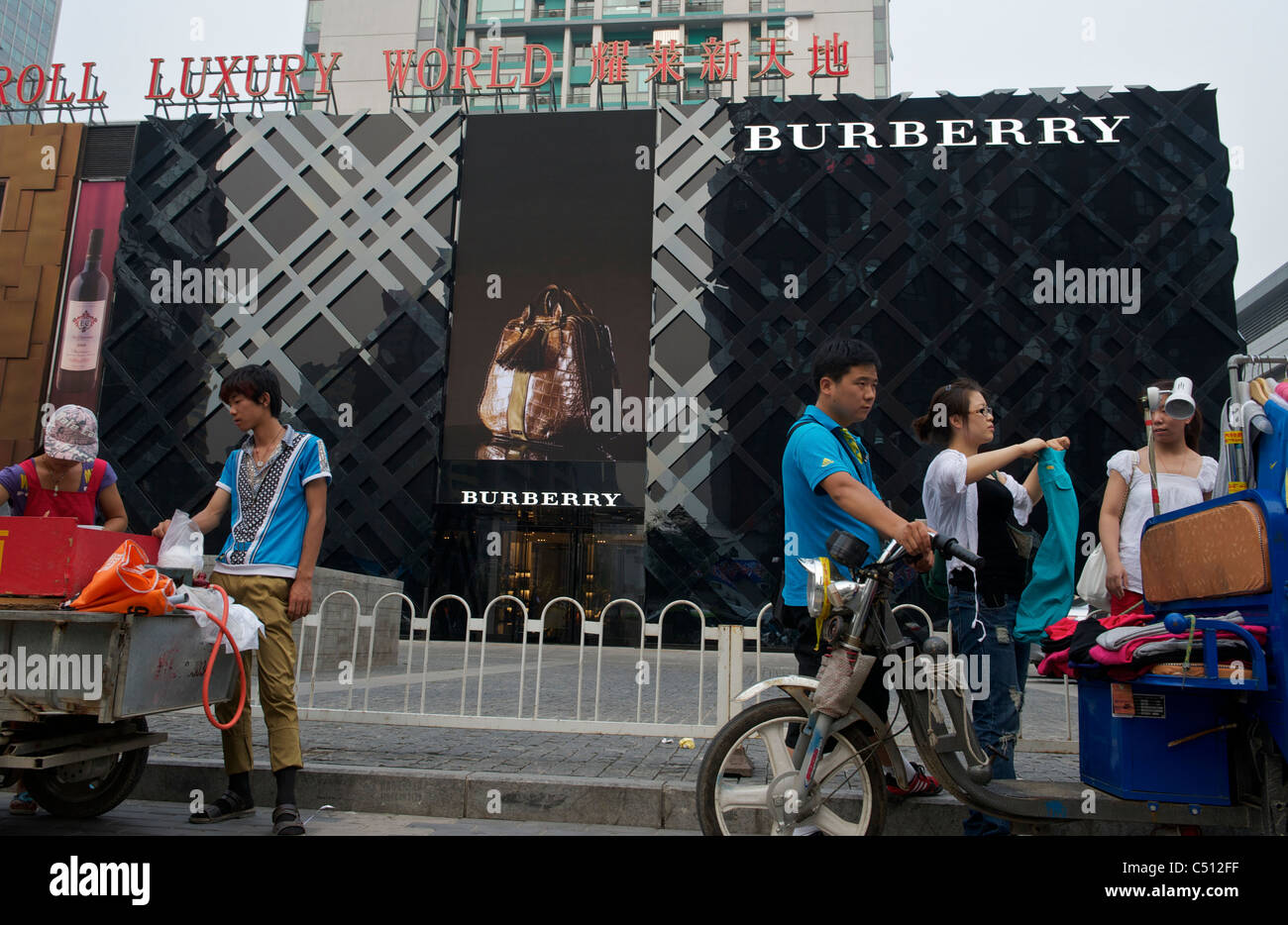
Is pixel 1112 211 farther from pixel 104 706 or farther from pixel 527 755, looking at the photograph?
pixel 104 706

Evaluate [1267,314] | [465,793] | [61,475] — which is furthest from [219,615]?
[1267,314]

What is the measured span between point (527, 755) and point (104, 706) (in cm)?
258

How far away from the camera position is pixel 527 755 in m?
5.03

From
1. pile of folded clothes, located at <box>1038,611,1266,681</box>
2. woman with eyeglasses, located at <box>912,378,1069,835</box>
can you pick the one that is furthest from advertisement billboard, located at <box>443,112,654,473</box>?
pile of folded clothes, located at <box>1038,611,1266,681</box>

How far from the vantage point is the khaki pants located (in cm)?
360

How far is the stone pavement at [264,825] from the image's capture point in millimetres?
3545

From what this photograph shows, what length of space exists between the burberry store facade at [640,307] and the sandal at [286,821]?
1335cm

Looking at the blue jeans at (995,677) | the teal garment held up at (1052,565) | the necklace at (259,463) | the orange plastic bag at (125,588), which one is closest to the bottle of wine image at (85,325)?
the necklace at (259,463)

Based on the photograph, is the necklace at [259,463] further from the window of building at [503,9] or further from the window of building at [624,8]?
the window of building at [503,9]

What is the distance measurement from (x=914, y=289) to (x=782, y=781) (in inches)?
662

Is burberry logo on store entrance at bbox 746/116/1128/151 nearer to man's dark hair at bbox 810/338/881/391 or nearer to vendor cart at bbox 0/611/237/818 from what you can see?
man's dark hair at bbox 810/338/881/391

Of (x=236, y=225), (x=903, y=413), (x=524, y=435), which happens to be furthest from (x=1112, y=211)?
(x=236, y=225)

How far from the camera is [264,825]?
371 cm
